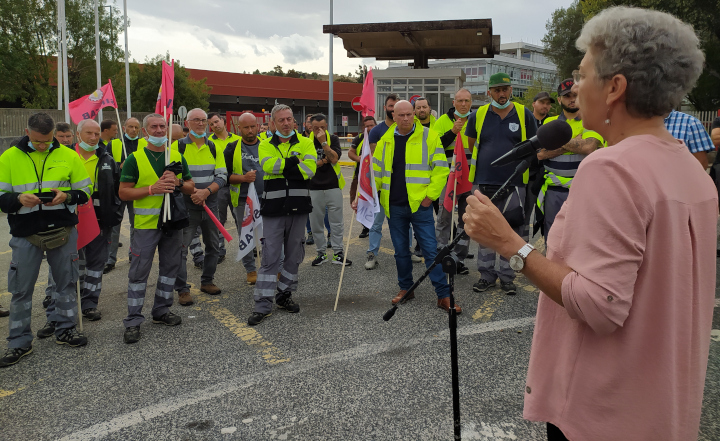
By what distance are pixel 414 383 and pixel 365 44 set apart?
21899 millimetres

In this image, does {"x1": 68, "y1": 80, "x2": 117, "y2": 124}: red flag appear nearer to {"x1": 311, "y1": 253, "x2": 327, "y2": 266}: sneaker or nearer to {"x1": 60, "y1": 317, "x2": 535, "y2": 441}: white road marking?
{"x1": 311, "y1": 253, "x2": 327, "y2": 266}: sneaker

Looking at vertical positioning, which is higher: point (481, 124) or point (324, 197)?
point (481, 124)

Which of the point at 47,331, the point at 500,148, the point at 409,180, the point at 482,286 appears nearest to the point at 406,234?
the point at 409,180

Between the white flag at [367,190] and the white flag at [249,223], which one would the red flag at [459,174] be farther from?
the white flag at [249,223]

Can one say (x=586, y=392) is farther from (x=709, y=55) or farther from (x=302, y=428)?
(x=709, y=55)

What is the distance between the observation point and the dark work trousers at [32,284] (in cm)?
432

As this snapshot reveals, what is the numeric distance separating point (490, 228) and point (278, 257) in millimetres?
4204

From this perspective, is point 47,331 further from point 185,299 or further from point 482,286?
point 482,286

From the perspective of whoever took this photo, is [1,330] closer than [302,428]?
No

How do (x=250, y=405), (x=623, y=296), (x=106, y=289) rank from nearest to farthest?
(x=623, y=296) → (x=250, y=405) → (x=106, y=289)

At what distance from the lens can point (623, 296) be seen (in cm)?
121

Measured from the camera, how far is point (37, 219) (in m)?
4.39

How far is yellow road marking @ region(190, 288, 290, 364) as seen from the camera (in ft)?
14.0

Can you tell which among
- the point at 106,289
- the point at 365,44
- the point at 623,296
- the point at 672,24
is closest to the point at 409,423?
the point at 623,296
